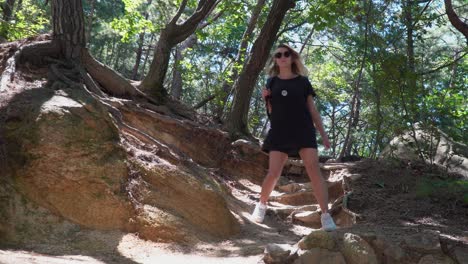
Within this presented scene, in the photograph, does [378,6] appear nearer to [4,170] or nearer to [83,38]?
[83,38]

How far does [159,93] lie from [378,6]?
17.1 ft

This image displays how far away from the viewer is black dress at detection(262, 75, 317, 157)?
4492mm

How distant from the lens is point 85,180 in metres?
4.32

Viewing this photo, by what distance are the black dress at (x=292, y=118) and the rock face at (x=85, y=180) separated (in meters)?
1.15

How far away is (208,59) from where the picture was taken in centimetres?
2342

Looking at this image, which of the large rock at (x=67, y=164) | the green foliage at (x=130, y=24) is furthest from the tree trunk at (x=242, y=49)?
the large rock at (x=67, y=164)

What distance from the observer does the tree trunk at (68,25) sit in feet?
21.6

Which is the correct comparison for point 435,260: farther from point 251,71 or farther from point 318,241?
point 251,71

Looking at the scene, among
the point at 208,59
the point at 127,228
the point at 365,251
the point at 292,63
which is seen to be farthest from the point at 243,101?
the point at 208,59

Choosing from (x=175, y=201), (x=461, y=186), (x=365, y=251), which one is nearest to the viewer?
(x=365, y=251)

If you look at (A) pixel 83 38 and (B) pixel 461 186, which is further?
(A) pixel 83 38

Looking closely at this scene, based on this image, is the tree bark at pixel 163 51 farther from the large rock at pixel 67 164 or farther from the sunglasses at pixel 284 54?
the sunglasses at pixel 284 54

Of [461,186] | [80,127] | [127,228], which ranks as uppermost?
[80,127]

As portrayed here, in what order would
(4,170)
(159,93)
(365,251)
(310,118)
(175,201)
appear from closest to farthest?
(365,251) → (4,170) → (310,118) → (175,201) → (159,93)
